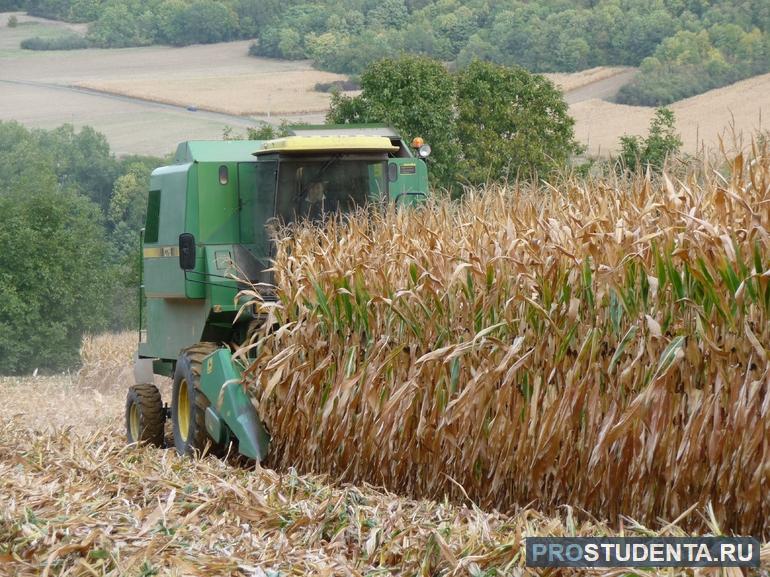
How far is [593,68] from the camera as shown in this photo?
255 ft

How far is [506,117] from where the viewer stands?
37.5m

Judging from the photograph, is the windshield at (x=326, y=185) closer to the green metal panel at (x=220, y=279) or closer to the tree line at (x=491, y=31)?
the green metal panel at (x=220, y=279)

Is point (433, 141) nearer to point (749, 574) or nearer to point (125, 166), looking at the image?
point (749, 574)

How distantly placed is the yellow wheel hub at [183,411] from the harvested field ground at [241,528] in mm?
1800

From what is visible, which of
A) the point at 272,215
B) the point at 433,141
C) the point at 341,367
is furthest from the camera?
the point at 433,141

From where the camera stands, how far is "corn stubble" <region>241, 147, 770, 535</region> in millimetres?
5426

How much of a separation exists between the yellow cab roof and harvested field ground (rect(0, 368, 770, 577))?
9.76ft

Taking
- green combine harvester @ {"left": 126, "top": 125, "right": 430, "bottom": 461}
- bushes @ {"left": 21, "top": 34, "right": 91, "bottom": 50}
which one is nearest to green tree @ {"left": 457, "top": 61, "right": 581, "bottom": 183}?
green combine harvester @ {"left": 126, "top": 125, "right": 430, "bottom": 461}

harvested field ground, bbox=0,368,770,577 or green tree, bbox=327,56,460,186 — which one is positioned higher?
green tree, bbox=327,56,460,186

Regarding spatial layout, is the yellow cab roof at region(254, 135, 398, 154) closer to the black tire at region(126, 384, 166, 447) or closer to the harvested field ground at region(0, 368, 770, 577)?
the black tire at region(126, 384, 166, 447)

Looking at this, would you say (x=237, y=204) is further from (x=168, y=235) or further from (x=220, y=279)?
(x=168, y=235)

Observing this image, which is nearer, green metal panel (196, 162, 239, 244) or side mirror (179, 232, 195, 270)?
side mirror (179, 232, 195, 270)

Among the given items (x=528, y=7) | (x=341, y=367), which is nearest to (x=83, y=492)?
(x=341, y=367)

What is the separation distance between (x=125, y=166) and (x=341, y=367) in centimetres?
7534
